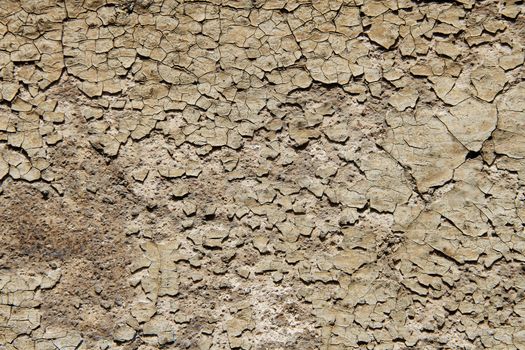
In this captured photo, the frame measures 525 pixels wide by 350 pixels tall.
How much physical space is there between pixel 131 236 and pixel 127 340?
0.19 metres

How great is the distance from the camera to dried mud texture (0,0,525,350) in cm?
140

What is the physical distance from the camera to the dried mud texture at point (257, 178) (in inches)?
54.9

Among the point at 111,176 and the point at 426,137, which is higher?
the point at 426,137

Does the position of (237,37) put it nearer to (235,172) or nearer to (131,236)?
(235,172)

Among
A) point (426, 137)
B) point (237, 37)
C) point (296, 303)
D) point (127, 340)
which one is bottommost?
point (127, 340)

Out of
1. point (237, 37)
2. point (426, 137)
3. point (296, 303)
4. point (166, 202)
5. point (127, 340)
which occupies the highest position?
point (237, 37)

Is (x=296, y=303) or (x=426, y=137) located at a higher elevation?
(x=426, y=137)

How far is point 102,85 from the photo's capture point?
1403 millimetres

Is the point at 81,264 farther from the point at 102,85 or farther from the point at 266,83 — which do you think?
the point at 266,83

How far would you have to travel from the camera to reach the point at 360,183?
1.41 m

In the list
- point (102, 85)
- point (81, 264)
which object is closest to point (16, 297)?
point (81, 264)

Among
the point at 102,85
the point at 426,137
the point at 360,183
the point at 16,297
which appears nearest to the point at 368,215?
the point at 360,183

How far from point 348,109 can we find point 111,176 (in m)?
Answer: 0.45

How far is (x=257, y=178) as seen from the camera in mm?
1417
